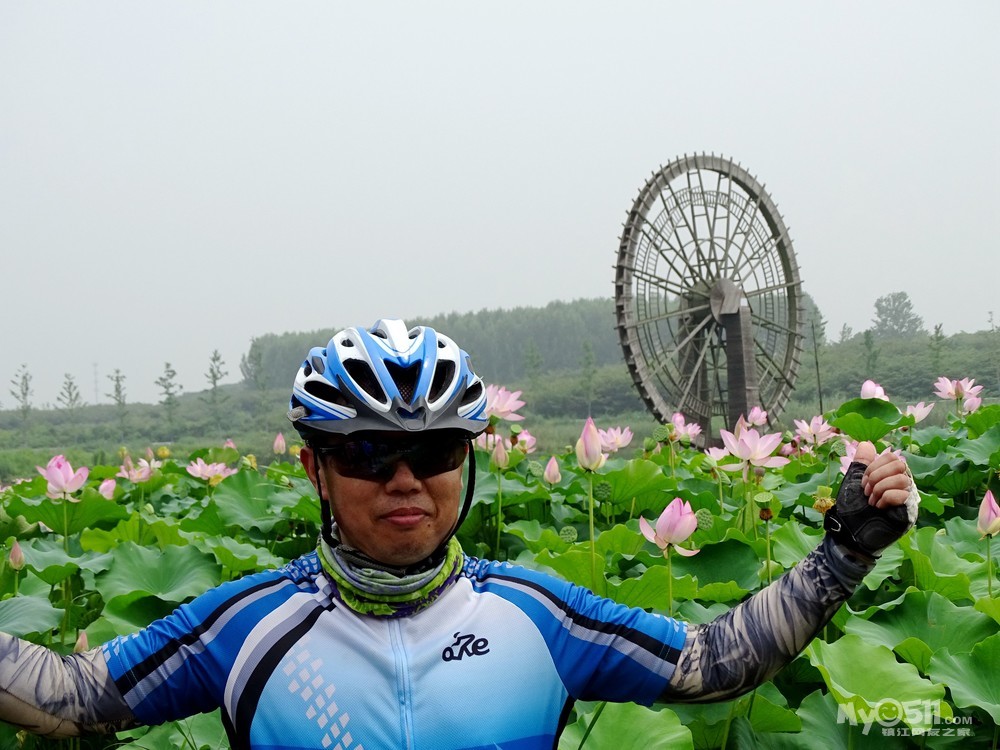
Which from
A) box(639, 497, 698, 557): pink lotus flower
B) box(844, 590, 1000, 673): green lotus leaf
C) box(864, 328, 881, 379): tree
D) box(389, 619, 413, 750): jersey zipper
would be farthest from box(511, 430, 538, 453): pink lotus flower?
box(864, 328, 881, 379): tree

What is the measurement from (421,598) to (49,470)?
1.67 meters

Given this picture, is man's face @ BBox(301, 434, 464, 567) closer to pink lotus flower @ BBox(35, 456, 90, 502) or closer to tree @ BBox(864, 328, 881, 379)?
pink lotus flower @ BBox(35, 456, 90, 502)

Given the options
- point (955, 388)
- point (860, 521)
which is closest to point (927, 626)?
point (860, 521)

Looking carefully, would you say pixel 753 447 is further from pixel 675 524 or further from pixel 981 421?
pixel 981 421

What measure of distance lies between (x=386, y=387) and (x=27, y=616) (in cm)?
106

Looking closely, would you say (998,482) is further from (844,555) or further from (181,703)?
(181,703)

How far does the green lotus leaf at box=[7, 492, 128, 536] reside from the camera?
2783 millimetres

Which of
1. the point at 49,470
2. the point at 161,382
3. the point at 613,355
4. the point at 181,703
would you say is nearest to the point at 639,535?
the point at 181,703

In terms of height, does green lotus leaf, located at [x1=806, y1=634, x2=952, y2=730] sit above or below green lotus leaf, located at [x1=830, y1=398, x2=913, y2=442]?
below

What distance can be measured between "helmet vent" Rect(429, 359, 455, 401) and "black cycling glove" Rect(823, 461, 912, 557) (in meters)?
0.53

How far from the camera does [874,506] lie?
3.67 ft

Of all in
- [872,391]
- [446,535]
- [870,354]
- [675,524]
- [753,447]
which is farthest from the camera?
[870,354]

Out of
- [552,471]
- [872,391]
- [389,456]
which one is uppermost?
[389,456]

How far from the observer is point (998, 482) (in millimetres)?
3240
